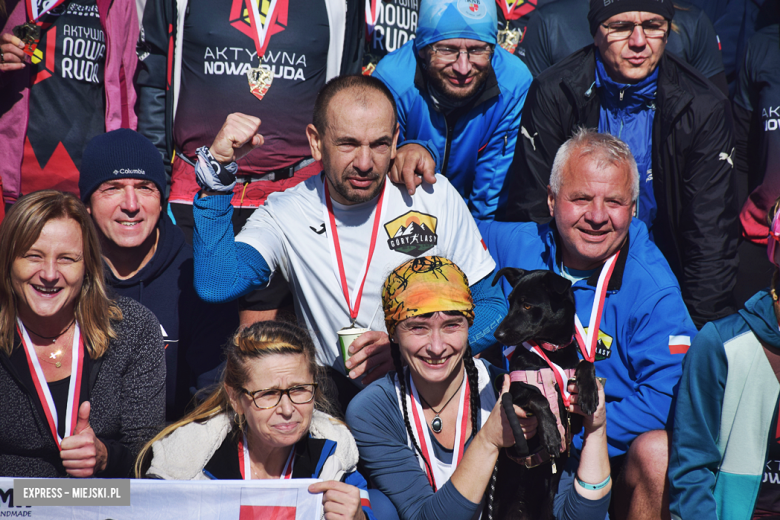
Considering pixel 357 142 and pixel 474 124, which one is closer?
pixel 357 142

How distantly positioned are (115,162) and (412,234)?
1693mm

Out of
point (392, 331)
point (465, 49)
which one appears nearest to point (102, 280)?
point (392, 331)

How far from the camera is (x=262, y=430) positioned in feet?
10.0

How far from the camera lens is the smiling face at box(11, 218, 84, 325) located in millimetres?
3197

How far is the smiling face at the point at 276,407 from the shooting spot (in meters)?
3.04

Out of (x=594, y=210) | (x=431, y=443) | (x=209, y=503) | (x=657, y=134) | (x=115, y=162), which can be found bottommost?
(x=209, y=503)

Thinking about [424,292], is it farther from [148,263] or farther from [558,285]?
[148,263]

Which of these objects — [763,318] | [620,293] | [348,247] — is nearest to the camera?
[763,318]

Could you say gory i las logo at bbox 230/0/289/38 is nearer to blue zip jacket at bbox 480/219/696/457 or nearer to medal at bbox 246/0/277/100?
medal at bbox 246/0/277/100

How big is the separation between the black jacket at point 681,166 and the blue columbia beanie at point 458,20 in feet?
1.69

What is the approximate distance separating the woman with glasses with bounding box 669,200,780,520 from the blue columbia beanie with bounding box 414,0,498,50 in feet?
7.21

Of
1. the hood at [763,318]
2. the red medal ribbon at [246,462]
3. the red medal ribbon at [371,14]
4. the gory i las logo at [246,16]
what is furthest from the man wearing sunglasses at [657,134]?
the red medal ribbon at [246,462]

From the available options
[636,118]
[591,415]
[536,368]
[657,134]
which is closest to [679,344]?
[591,415]

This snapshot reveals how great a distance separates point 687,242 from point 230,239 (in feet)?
8.77
